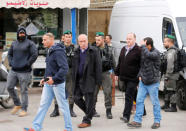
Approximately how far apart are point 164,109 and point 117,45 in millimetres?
4196

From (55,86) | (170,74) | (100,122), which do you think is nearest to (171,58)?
(170,74)

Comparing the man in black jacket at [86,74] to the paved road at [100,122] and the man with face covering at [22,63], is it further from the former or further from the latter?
the man with face covering at [22,63]

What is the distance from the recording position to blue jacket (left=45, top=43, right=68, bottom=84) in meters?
7.17

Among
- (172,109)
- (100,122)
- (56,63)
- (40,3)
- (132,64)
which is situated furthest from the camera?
(40,3)

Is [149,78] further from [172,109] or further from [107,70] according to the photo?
[172,109]

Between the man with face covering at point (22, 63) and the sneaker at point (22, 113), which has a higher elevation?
the man with face covering at point (22, 63)

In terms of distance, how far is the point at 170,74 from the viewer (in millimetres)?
9484

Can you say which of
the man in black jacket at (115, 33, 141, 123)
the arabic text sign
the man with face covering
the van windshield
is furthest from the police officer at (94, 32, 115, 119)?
the arabic text sign

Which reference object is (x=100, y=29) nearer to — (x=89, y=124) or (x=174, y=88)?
(x=174, y=88)

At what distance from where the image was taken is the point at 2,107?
392 inches

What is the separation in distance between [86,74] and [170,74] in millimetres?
2407

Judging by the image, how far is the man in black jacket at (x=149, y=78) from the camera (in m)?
7.81

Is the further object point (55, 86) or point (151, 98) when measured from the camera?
point (151, 98)

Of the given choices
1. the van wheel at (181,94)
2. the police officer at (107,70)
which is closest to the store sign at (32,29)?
the police officer at (107,70)
